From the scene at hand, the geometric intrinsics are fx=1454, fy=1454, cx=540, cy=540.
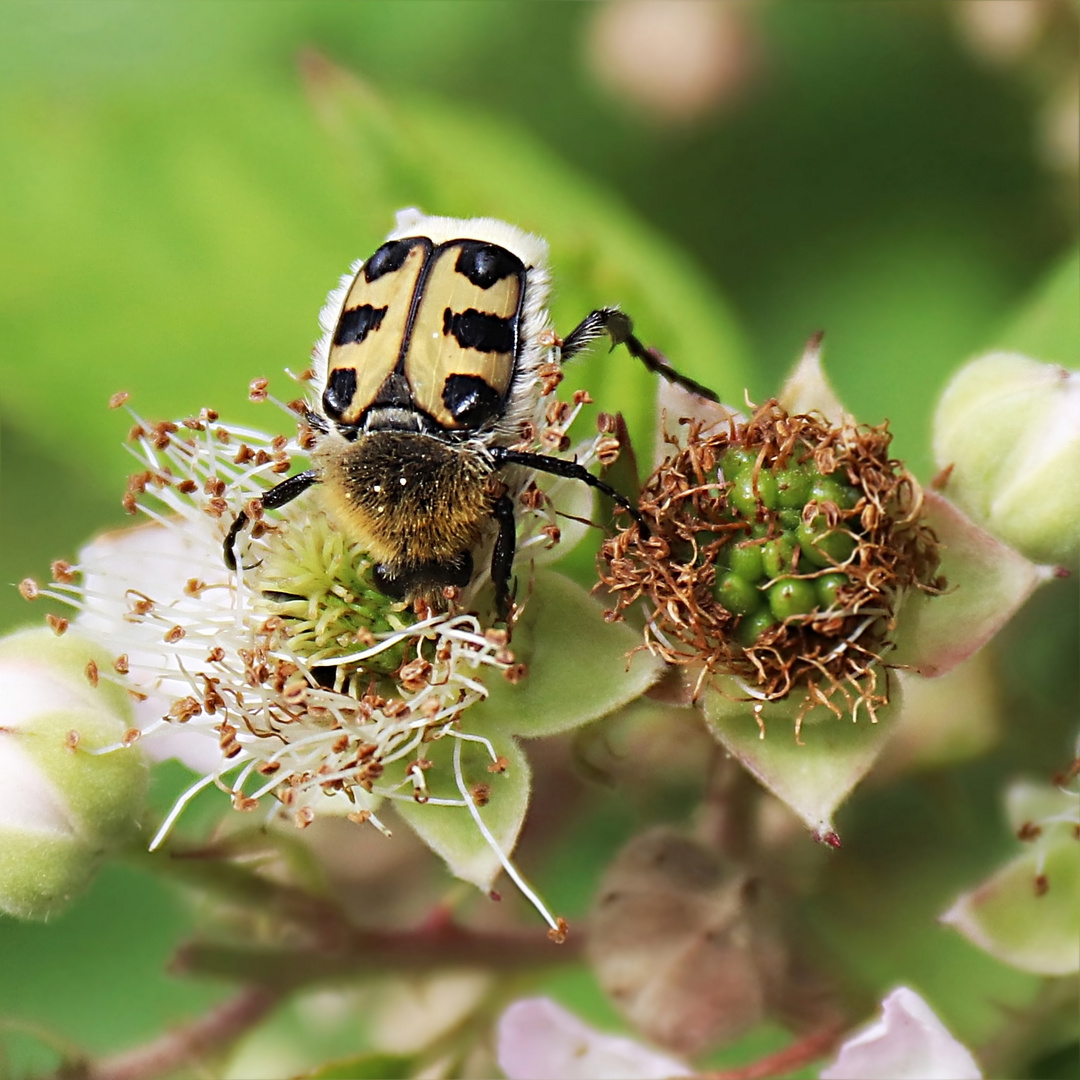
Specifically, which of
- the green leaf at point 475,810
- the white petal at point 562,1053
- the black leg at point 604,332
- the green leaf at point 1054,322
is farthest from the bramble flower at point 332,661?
the green leaf at point 1054,322

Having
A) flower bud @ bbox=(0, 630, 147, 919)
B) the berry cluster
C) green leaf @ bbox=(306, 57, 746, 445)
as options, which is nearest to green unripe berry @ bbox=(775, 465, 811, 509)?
the berry cluster

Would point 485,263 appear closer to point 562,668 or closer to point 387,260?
point 387,260

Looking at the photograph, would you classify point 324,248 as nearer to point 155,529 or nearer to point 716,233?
point 155,529

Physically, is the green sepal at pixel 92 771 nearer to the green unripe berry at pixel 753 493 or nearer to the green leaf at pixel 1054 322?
the green unripe berry at pixel 753 493

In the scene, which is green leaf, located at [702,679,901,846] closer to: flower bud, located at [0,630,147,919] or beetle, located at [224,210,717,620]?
beetle, located at [224,210,717,620]

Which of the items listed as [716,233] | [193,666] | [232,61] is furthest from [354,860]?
[232,61]

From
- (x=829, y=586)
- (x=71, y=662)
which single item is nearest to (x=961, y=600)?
(x=829, y=586)

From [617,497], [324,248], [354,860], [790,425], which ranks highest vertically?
[790,425]
